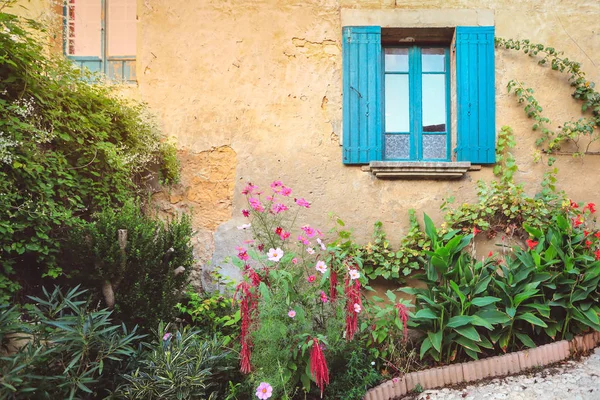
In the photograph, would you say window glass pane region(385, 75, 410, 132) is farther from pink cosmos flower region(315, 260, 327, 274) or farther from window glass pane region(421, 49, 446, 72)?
pink cosmos flower region(315, 260, 327, 274)

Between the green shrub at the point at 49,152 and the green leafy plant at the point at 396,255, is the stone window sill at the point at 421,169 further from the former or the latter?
the green shrub at the point at 49,152

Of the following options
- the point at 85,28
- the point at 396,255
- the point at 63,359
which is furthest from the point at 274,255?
the point at 85,28

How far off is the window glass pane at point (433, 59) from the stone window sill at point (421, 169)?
1.18m

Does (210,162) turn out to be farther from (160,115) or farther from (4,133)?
(4,133)

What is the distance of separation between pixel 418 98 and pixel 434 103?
20 centimetres

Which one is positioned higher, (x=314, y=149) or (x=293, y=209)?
(x=314, y=149)

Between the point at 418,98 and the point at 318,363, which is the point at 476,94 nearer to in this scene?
the point at 418,98

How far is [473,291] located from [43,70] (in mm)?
3894

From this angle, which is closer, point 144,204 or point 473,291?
point 473,291

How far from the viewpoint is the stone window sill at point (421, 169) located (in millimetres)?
4211

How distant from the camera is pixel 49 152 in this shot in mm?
3387

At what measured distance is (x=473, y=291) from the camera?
348 cm

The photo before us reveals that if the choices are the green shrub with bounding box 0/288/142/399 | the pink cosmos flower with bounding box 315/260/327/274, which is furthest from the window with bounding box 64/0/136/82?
the pink cosmos flower with bounding box 315/260/327/274

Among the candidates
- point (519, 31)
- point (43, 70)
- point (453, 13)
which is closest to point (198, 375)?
point (43, 70)
